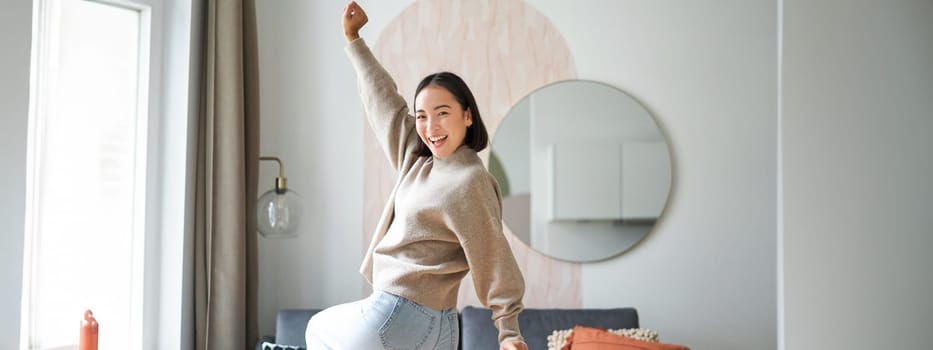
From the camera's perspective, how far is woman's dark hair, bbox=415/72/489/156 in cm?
207

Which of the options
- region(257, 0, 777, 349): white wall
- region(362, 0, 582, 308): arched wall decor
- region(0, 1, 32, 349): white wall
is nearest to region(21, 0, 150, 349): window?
region(0, 1, 32, 349): white wall

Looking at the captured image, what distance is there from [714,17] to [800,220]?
1.20 meters

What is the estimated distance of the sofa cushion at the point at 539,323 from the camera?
351 centimetres

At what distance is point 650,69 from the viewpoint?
148 inches

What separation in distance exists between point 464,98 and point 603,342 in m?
1.44

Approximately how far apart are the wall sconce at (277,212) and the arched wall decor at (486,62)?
419mm

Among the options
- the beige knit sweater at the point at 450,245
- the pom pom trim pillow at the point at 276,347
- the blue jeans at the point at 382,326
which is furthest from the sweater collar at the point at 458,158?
the pom pom trim pillow at the point at 276,347

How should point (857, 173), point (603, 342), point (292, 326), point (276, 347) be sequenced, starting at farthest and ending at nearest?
point (292, 326) < point (276, 347) < point (603, 342) < point (857, 173)

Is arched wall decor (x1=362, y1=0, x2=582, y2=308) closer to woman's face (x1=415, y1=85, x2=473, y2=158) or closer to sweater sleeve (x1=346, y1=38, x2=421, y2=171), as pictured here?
sweater sleeve (x1=346, y1=38, x2=421, y2=171)

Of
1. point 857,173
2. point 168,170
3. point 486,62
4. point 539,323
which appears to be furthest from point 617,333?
point 168,170

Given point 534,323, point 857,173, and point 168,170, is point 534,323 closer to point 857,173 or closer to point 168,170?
point 857,173

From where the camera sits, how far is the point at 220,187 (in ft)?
12.1

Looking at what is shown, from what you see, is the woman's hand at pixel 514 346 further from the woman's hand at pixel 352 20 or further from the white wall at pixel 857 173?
the white wall at pixel 857 173

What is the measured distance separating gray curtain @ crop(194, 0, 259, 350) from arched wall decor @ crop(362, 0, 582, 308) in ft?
2.00
